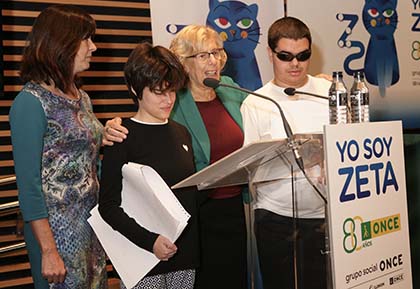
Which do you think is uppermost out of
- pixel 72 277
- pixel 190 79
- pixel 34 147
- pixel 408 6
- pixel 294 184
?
pixel 408 6

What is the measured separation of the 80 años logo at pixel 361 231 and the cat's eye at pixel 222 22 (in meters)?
2.09

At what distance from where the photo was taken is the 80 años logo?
6.20ft

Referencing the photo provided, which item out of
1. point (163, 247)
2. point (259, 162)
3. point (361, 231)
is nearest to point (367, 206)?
point (361, 231)

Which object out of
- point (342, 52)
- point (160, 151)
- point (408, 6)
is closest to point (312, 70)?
point (342, 52)

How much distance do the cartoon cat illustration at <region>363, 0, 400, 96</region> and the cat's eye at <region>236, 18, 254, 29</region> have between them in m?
1.03

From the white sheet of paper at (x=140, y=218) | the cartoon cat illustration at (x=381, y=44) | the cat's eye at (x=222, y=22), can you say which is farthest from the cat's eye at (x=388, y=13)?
the white sheet of paper at (x=140, y=218)

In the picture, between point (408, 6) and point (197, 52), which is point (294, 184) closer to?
point (197, 52)

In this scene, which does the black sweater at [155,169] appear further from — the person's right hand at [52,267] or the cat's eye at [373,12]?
the cat's eye at [373,12]

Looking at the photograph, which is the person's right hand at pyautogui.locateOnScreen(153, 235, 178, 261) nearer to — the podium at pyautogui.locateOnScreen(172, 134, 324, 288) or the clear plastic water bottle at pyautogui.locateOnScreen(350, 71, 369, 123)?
the podium at pyautogui.locateOnScreen(172, 134, 324, 288)

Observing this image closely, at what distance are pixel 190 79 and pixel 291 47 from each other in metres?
0.52

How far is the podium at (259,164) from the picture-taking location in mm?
1854

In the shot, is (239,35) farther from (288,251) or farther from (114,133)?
(288,251)

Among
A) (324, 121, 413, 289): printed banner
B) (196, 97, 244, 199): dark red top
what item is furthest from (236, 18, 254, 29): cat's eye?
(324, 121, 413, 289): printed banner

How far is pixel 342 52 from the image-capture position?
4.25 meters
